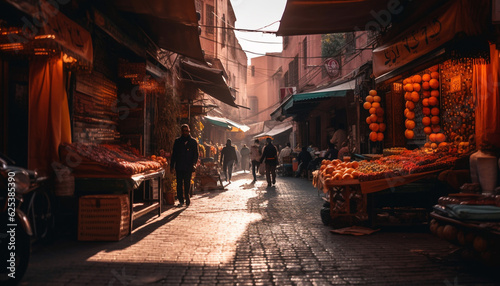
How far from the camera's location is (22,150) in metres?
6.30

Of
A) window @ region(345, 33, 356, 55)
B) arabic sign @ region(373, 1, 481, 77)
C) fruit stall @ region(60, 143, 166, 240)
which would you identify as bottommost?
fruit stall @ region(60, 143, 166, 240)

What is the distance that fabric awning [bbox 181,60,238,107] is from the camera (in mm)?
13562

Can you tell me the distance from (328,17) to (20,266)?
6.96 metres

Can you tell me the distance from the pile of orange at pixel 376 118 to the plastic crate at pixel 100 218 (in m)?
7.37

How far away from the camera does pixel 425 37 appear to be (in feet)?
21.9

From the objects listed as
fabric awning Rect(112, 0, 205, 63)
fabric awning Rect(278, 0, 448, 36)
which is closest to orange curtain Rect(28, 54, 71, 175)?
fabric awning Rect(112, 0, 205, 63)

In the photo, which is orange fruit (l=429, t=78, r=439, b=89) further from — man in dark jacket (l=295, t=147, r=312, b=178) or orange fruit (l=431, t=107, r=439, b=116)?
man in dark jacket (l=295, t=147, r=312, b=178)

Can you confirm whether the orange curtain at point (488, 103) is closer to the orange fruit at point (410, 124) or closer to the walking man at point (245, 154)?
the orange fruit at point (410, 124)

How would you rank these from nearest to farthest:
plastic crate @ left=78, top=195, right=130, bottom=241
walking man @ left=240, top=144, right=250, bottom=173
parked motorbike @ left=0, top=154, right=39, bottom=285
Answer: parked motorbike @ left=0, top=154, right=39, bottom=285
plastic crate @ left=78, top=195, right=130, bottom=241
walking man @ left=240, top=144, right=250, bottom=173

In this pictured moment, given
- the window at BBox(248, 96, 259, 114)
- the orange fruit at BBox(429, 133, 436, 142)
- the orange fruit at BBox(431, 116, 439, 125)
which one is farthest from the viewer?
the window at BBox(248, 96, 259, 114)

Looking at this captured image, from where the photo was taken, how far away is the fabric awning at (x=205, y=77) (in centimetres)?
1356

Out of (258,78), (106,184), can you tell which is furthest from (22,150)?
(258,78)

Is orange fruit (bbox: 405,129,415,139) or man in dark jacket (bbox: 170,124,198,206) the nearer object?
orange fruit (bbox: 405,129,415,139)

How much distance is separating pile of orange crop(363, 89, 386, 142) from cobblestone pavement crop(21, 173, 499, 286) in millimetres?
4262
